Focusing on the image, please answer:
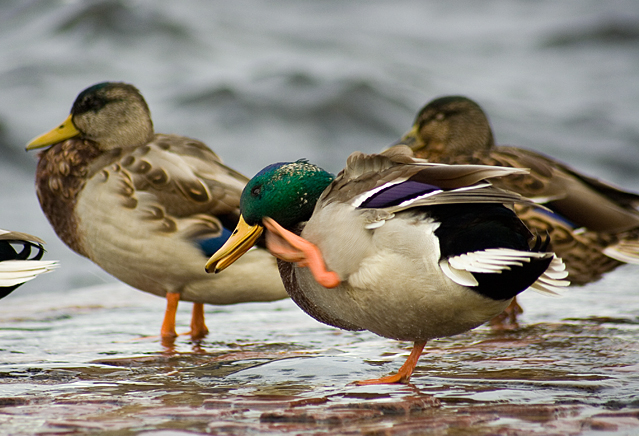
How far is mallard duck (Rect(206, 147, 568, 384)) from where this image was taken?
9.25 ft

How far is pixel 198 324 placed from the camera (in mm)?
4762

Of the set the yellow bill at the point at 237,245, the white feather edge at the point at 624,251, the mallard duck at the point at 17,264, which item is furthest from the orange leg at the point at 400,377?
the white feather edge at the point at 624,251

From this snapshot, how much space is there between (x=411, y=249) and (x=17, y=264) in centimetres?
180

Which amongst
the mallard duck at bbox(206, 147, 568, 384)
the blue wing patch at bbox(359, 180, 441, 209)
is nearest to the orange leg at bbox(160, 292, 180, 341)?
the mallard duck at bbox(206, 147, 568, 384)

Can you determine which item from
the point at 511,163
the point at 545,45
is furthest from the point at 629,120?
the point at 511,163

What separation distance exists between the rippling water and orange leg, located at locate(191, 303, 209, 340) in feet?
0.21

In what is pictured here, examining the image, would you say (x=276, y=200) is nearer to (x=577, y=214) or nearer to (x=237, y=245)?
(x=237, y=245)

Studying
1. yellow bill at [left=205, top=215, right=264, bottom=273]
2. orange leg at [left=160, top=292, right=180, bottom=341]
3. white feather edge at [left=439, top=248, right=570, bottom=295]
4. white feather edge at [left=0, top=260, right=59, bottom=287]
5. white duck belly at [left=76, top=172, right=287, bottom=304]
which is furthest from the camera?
orange leg at [left=160, top=292, right=180, bottom=341]

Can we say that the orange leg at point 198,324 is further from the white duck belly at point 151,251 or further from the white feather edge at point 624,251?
the white feather edge at point 624,251

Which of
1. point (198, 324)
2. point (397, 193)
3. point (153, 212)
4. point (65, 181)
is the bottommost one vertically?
point (198, 324)

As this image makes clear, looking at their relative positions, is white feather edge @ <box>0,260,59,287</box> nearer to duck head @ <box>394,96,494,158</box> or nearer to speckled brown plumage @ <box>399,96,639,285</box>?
speckled brown plumage @ <box>399,96,639,285</box>

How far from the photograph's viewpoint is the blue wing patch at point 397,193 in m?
2.85

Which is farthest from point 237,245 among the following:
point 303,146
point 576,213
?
point 303,146

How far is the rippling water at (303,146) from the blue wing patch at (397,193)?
664 mm
